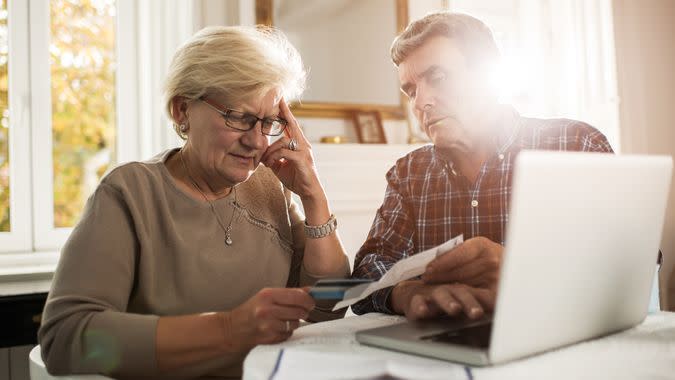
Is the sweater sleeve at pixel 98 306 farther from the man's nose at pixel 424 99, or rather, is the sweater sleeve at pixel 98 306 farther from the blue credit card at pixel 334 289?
the man's nose at pixel 424 99

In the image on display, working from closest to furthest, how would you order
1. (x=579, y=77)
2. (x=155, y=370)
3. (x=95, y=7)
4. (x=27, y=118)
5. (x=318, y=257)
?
(x=155, y=370)
(x=318, y=257)
(x=27, y=118)
(x=95, y=7)
(x=579, y=77)

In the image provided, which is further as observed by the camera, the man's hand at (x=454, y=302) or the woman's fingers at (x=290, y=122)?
the woman's fingers at (x=290, y=122)

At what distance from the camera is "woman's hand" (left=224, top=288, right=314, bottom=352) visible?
979 mm

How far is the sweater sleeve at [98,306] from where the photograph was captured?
1052mm

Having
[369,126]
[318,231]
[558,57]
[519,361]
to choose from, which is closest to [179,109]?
[318,231]

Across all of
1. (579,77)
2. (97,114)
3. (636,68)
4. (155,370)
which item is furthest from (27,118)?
(636,68)

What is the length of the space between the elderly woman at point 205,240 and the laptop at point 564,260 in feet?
1.05

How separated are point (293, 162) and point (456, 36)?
520 mm

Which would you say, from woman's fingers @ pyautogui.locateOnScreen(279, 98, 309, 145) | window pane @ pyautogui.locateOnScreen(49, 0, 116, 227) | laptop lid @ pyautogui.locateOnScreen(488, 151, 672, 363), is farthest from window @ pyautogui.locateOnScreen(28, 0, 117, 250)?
laptop lid @ pyautogui.locateOnScreen(488, 151, 672, 363)

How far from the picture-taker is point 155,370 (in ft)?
3.45

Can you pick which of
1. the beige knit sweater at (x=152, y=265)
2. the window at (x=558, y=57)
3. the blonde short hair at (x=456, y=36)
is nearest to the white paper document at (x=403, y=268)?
the beige knit sweater at (x=152, y=265)

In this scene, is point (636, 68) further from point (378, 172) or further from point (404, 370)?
point (404, 370)

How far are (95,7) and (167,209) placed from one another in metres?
1.62

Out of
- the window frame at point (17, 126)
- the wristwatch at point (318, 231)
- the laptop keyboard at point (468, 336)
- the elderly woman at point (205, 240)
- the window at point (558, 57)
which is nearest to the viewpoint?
the laptop keyboard at point (468, 336)
